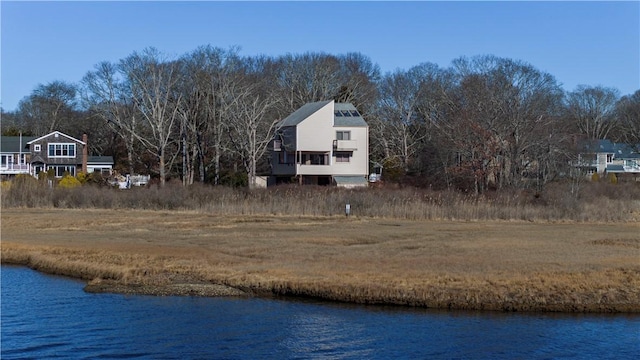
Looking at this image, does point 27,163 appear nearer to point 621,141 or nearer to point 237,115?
point 237,115

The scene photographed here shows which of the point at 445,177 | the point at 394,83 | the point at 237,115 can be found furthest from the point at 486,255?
the point at 394,83

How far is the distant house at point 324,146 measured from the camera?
79062 mm

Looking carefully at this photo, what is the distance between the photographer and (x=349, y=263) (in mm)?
26266

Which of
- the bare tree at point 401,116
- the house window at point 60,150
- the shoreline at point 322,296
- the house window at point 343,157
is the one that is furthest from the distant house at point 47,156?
the shoreline at point 322,296

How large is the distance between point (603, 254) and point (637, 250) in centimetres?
277

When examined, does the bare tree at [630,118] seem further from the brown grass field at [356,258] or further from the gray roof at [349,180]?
the brown grass field at [356,258]

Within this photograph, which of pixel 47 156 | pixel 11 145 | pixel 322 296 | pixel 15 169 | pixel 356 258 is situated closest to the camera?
pixel 322 296

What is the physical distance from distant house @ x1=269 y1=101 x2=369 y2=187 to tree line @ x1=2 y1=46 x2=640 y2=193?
2.70m

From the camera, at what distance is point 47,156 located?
95.1 m

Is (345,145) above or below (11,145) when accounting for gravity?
below

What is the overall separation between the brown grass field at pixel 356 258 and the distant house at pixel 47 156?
5369 cm

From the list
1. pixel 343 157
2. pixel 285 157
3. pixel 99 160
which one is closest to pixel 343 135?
pixel 343 157

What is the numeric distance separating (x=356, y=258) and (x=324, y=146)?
53.0 m

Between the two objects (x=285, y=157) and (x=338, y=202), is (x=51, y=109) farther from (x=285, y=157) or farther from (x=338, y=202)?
(x=338, y=202)
